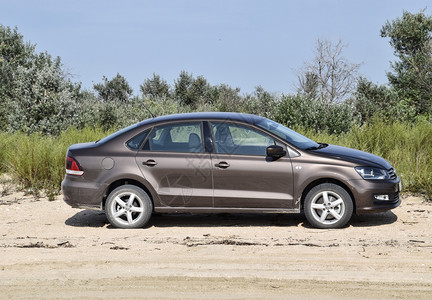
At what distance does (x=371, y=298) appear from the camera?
220 inches

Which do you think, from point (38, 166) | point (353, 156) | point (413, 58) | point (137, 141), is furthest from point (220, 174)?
point (413, 58)

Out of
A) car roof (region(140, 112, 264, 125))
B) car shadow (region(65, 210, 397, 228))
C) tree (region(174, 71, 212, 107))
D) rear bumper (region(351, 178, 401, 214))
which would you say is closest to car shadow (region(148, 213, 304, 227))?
car shadow (region(65, 210, 397, 228))

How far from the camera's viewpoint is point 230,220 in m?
9.94

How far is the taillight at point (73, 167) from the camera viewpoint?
30.1ft

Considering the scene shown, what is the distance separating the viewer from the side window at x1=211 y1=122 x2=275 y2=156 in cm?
895

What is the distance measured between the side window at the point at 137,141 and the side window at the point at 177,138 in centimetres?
10

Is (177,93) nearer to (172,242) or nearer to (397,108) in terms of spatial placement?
(397,108)

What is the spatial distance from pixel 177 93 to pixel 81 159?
37996mm

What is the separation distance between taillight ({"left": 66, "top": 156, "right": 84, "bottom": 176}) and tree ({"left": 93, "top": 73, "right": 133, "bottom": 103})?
45.2m

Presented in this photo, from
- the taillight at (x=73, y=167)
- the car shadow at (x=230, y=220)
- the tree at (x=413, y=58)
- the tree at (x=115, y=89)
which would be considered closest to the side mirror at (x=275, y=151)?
the car shadow at (x=230, y=220)

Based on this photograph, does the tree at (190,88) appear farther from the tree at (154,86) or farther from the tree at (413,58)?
the tree at (413,58)

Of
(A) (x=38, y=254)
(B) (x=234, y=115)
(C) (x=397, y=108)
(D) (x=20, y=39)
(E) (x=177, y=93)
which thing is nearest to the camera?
(A) (x=38, y=254)

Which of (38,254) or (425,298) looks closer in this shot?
(425,298)

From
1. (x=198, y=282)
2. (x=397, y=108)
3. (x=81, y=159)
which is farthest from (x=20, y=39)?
(x=198, y=282)
